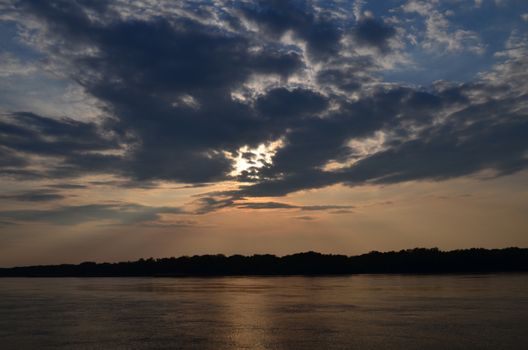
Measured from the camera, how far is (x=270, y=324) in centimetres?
2528

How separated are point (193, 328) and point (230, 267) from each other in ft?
434

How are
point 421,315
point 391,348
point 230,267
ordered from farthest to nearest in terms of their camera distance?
point 230,267, point 421,315, point 391,348

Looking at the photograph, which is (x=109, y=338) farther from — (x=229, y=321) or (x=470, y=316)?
(x=470, y=316)

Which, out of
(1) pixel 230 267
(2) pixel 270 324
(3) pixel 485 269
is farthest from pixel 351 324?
(1) pixel 230 267

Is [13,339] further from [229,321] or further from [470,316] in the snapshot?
[470,316]

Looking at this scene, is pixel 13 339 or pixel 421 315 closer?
pixel 13 339

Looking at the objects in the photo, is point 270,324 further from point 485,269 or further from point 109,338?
point 485,269

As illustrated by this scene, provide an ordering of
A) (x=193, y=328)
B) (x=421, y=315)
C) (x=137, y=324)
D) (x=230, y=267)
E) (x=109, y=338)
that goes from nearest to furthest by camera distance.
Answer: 1. (x=109, y=338)
2. (x=193, y=328)
3. (x=137, y=324)
4. (x=421, y=315)
5. (x=230, y=267)

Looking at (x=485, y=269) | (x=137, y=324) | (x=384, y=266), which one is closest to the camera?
(x=137, y=324)

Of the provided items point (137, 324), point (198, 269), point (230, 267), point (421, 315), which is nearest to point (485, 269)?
point (230, 267)

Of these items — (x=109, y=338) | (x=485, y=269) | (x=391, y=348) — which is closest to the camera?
(x=391, y=348)

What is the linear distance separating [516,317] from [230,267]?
5221 inches

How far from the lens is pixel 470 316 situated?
89.1 feet

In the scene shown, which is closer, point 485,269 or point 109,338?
point 109,338
